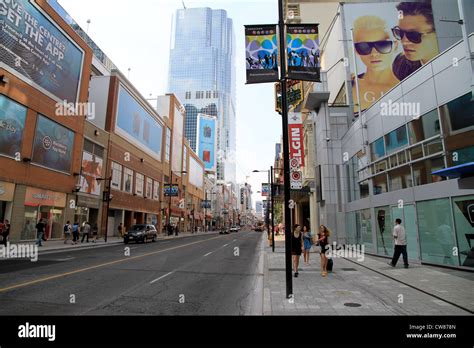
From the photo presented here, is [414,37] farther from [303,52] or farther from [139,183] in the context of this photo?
[139,183]

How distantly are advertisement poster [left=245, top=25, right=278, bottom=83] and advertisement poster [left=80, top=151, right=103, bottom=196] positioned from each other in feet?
96.1

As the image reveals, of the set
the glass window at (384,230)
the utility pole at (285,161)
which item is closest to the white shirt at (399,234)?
the glass window at (384,230)

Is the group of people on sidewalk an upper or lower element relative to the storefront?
lower

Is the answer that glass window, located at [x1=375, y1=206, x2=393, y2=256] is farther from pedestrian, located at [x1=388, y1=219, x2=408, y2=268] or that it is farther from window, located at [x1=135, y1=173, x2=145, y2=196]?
window, located at [x1=135, y1=173, x2=145, y2=196]

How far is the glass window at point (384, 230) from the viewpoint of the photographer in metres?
16.1

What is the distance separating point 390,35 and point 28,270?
3343 cm

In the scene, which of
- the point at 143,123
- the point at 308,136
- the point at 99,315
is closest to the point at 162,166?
the point at 143,123

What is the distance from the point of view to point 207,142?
136875 millimetres

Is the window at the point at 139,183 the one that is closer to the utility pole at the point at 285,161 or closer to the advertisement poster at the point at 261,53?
the advertisement poster at the point at 261,53

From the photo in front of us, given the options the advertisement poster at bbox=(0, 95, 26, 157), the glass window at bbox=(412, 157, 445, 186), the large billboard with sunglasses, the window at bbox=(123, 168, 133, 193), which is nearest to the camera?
the glass window at bbox=(412, 157, 445, 186)

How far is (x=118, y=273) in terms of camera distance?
Result: 11.0m

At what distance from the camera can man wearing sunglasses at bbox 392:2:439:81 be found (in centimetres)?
2895

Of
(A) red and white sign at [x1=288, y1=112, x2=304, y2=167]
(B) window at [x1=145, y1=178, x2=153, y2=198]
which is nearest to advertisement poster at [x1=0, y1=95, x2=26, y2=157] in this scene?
(A) red and white sign at [x1=288, y1=112, x2=304, y2=167]
